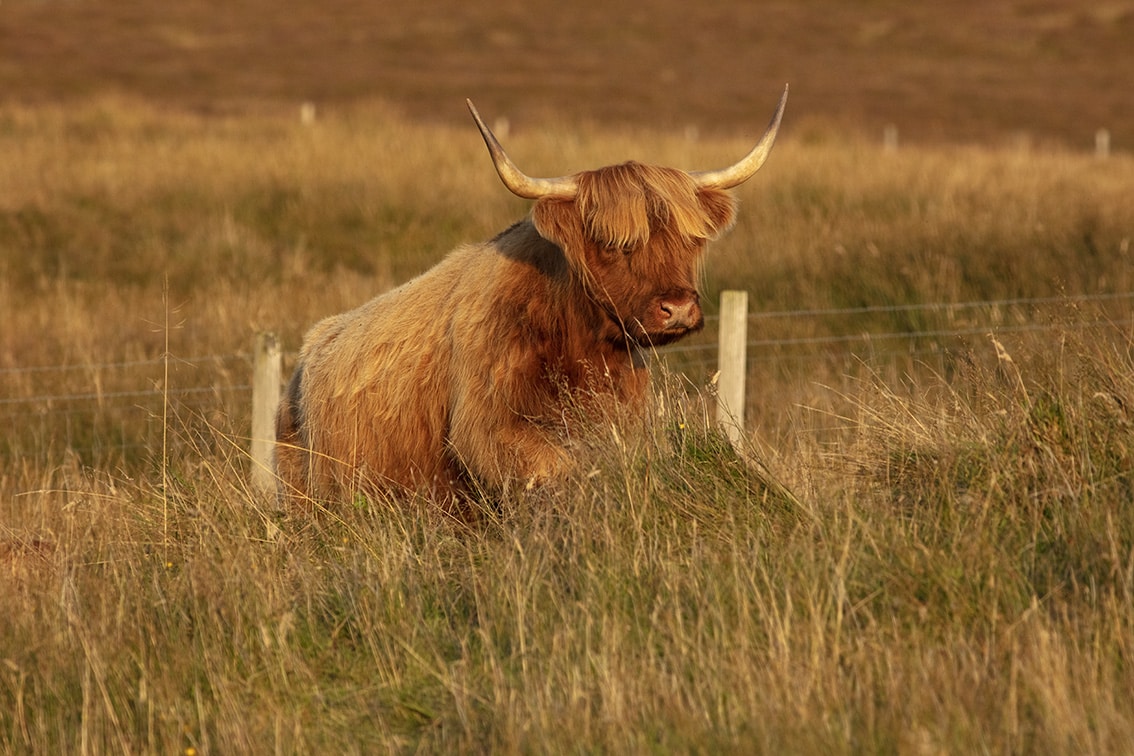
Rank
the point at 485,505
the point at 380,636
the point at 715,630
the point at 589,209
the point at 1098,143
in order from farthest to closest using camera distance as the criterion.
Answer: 1. the point at 1098,143
2. the point at 589,209
3. the point at 485,505
4. the point at 380,636
5. the point at 715,630

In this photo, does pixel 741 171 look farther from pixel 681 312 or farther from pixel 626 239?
pixel 681 312

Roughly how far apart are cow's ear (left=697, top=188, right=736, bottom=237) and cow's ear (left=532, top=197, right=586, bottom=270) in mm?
598

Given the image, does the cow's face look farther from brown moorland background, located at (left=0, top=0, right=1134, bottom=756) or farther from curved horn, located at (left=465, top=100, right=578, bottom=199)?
brown moorland background, located at (left=0, top=0, right=1134, bottom=756)

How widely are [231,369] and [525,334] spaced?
197 inches

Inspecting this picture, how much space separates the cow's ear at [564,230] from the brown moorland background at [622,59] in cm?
2156

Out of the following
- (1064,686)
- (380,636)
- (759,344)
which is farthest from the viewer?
(759,344)

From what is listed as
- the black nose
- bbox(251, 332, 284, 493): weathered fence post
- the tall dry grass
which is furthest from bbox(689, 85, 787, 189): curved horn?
bbox(251, 332, 284, 493): weathered fence post

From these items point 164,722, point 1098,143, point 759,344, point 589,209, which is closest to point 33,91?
point 1098,143

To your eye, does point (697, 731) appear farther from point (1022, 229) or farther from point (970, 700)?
point (1022, 229)

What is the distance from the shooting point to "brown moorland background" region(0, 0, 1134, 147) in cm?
3350

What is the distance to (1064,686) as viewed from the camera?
271 cm

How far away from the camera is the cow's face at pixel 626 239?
5.06 m

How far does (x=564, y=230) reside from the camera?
16.8ft

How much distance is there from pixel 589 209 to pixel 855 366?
416cm
